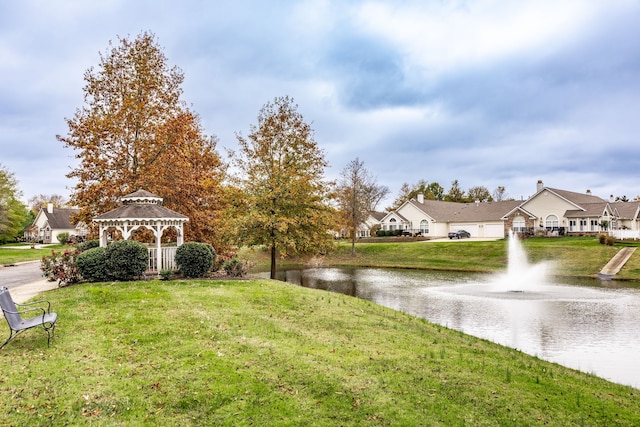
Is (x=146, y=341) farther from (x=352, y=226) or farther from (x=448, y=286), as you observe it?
(x=352, y=226)

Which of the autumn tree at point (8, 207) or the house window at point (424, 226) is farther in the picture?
the house window at point (424, 226)

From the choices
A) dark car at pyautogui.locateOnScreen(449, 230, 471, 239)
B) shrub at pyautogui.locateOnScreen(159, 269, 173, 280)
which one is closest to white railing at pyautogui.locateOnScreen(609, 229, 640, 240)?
dark car at pyautogui.locateOnScreen(449, 230, 471, 239)

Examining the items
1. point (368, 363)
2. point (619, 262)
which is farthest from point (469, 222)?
point (368, 363)

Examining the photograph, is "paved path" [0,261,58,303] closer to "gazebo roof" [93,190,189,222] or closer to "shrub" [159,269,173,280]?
"gazebo roof" [93,190,189,222]

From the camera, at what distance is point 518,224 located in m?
56.5

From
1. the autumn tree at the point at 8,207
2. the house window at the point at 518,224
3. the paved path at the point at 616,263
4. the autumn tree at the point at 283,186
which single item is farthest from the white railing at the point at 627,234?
the autumn tree at the point at 8,207

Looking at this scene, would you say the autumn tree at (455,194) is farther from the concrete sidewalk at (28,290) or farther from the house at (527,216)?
the concrete sidewalk at (28,290)

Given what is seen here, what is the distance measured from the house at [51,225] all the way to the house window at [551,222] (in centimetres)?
6842

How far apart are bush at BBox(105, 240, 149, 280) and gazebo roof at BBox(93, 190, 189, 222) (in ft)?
4.85

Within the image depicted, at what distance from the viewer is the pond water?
1173cm

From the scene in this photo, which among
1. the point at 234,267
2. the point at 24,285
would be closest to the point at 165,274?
the point at 234,267

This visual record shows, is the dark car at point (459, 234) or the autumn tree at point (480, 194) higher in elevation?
the autumn tree at point (480, 194)

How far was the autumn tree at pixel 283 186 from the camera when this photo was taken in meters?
23.3

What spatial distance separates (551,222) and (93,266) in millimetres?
55595
